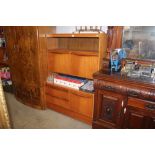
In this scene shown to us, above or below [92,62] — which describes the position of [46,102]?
below

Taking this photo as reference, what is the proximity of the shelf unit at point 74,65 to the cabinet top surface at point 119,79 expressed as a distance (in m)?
0.29

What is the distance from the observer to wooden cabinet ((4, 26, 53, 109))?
7.56 ft

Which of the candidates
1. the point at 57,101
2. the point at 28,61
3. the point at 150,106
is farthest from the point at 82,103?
the point at 28,61

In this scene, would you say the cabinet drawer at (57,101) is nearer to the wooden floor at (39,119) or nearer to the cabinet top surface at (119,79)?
the wooden floor at (39,119)

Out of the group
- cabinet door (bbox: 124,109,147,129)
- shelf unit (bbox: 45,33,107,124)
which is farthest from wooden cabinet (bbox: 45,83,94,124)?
cabinet door (bbox: 124,109,147,129)

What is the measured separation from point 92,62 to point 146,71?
74cm

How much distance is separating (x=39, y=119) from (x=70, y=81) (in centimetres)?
84

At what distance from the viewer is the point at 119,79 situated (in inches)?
64.1

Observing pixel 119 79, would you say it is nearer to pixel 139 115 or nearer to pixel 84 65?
pixel 139 115

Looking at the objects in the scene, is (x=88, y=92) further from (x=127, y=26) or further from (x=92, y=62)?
(x=127, y=26)

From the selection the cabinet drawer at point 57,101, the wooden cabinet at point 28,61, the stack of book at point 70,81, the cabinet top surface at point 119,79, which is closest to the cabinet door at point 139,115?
the cabinet top surface at point 119,79

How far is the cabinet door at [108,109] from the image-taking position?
5.71ft

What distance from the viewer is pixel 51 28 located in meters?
2.42
